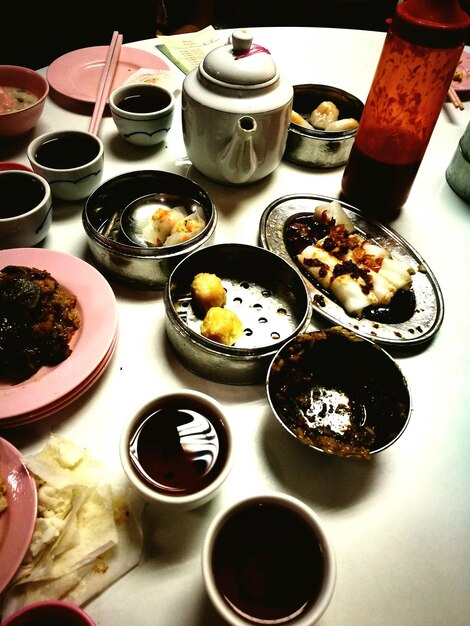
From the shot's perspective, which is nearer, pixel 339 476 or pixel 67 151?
pixel 339 476

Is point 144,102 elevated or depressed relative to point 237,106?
depressed

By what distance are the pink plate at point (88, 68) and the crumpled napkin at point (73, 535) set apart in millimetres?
1888

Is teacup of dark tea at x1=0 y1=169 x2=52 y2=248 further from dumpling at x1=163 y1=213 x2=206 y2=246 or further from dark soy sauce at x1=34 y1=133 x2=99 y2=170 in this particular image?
dumpling at x1=163 y1=213 x2=206 y2=246

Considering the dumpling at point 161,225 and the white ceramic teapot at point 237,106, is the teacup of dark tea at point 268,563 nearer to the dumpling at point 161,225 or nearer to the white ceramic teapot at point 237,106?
the dumpling at point 161,225

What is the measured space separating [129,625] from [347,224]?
59.7 inches

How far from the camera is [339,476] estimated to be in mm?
1224

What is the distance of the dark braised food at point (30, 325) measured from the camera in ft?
4.15

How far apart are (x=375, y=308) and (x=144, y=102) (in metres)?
1.42

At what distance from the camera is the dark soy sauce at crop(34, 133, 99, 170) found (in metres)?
1.78

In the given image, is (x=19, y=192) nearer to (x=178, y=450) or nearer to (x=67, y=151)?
(x=67, y=151)

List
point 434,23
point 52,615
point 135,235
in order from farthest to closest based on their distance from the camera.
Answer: point 135,235
point 434,23
point 52,615

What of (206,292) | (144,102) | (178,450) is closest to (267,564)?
(178,450)

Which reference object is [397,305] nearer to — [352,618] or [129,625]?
[352,618]

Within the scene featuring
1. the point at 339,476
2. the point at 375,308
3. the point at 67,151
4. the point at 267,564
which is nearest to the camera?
the point at 267,564
